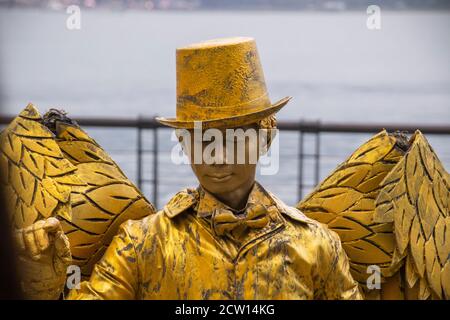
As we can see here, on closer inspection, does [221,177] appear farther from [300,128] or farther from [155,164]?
[155,164]

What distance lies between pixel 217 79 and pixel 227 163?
0.22 metres

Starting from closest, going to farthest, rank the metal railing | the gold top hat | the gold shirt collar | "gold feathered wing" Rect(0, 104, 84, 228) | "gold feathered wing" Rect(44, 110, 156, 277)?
the gold top hat → the gold shirt collar → "gold feathered wing" Rect(0, 104, 84, 228) → "gold feathered wing" Rect(44, 110, 156, 277) → the metal railing

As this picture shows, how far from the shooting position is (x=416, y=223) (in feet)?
10.1

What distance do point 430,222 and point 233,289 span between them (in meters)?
0.69

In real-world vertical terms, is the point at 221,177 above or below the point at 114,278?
above

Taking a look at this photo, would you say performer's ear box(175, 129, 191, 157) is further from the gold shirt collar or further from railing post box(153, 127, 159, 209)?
railing post box(153, 127, 159, 209)

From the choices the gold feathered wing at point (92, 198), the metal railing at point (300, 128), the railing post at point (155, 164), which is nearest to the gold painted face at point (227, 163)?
the gold feathered wing at point (92, 198)

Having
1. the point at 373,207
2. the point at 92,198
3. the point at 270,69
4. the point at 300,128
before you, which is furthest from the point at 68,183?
the point at 270,69

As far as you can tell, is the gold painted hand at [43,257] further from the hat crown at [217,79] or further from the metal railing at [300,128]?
Result: the metal railing at [300,128]

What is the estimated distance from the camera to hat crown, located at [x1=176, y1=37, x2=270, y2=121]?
268cm

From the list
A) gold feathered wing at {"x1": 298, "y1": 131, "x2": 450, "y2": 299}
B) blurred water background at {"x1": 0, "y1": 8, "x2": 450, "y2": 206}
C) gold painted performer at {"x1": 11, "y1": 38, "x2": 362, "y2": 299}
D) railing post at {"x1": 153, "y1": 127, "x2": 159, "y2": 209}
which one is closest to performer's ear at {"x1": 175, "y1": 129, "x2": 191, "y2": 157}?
gold painted performer at {"x1": 11, "y1": 38, "x2": 362, "y2": 299}
